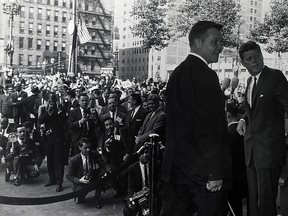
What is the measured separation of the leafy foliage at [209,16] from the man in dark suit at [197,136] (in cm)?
448

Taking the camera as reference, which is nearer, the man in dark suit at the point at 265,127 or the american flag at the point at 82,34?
the man in dark suit at the point at 265,127

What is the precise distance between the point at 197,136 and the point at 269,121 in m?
1.03

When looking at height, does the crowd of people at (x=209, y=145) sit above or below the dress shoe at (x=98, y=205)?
above

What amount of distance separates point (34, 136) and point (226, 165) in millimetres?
5227

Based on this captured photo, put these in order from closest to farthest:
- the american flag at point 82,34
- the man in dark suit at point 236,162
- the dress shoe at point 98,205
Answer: the man in dark suit at point 236,162, the dress shoe at point 98,205, the american flag at point 82,34

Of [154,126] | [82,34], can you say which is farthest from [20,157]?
[82,34]

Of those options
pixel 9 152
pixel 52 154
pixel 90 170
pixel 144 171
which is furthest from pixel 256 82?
pixel 9 152

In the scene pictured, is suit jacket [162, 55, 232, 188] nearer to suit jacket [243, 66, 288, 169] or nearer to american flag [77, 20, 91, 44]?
suit jacket [243, 66, 288, 169]

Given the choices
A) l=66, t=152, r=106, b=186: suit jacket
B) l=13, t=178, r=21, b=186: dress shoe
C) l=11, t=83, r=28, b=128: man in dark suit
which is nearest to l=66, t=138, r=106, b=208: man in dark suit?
l=66, t=152, r=106, b=186: suit jacket

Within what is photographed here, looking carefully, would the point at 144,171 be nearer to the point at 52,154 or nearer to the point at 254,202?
the point at 254,202

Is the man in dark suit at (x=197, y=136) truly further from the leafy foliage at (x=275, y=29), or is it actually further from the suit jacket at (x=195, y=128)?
the leafy foliage at (x=275, y=29)

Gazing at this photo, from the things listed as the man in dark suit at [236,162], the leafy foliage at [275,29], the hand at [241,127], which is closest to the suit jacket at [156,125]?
the man in dark suit at [236,162]

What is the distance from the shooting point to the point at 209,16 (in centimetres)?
627

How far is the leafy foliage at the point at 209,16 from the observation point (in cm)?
635
